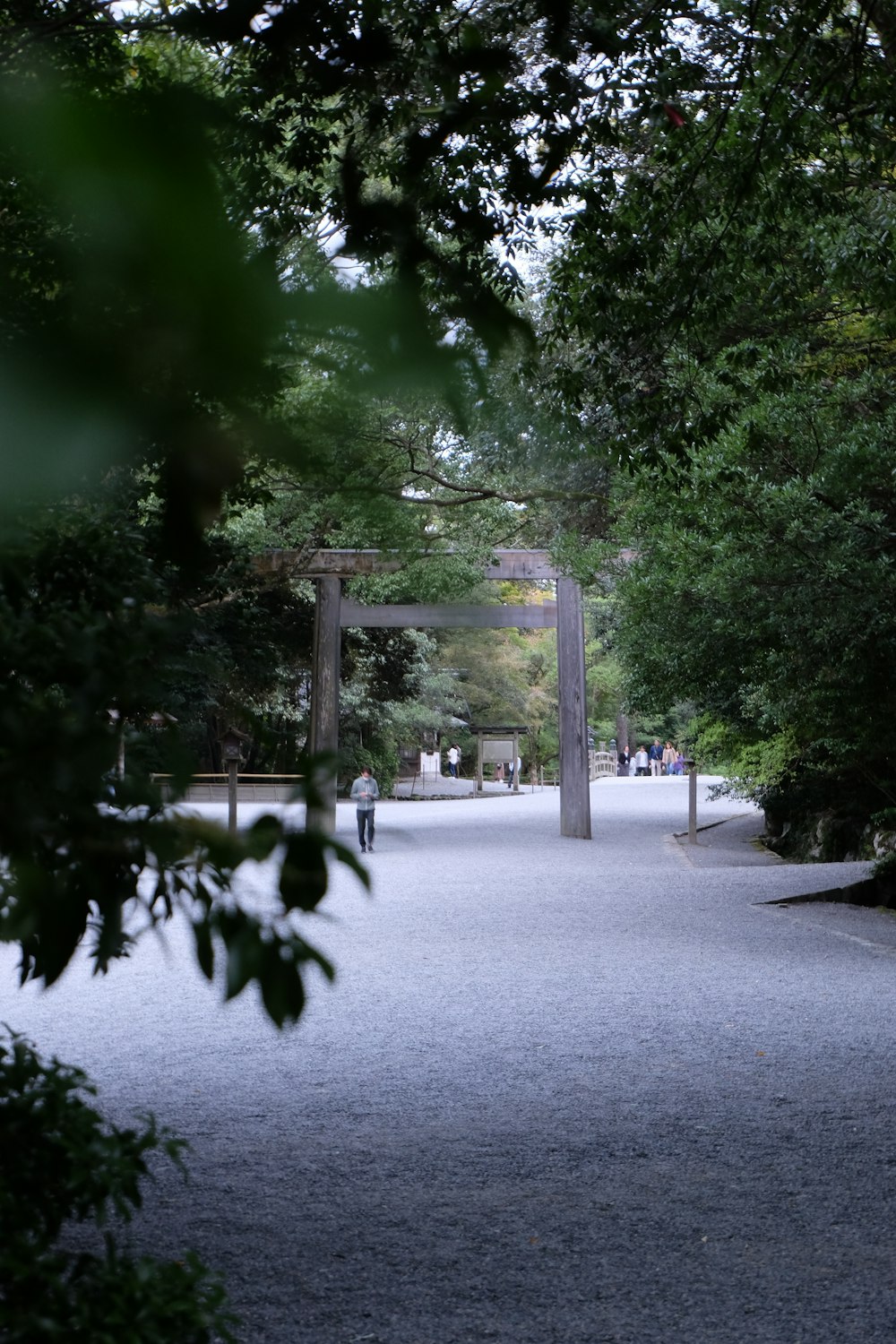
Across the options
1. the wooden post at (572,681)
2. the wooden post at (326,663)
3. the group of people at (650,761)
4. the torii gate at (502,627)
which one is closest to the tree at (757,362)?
the torii gate at (502,627)

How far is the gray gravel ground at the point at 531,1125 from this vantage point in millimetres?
3875

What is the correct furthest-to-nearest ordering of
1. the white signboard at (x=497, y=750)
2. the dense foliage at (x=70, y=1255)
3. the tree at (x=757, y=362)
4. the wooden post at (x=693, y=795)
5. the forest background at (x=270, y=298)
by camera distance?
the white signboard at (x=497, y=750), the wooden post at (x=693, y=795), the tree at (x=757, y=362), the dense foliage at (x=70, y=1255), the forest background at (x=270, y=298)

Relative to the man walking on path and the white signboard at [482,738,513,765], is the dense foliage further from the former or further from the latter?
the white signboard at [482,738,513,765]

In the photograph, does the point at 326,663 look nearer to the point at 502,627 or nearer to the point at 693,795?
the point at 502,627

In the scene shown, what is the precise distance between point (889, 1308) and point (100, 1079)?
3963 mm

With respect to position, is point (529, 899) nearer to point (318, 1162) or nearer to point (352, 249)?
point (318, 1162)

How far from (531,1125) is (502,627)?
39.9 ft

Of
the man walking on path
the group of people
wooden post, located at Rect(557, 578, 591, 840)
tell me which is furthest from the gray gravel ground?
the group of people

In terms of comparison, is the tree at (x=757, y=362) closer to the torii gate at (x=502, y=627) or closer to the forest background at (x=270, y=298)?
the forest background at (x=270, y=298)

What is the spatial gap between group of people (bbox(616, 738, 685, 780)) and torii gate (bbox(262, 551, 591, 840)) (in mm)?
36041

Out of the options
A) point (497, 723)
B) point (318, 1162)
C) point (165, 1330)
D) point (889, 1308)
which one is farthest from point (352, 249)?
point (497, 723)

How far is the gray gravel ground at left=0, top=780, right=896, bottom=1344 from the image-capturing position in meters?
3.88

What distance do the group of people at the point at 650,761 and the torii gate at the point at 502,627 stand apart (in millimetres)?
36041

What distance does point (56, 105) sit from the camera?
0.62 meters
